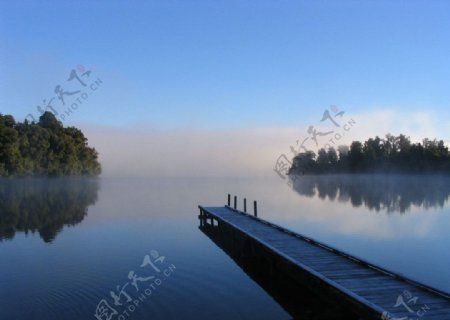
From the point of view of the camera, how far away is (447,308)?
8094mm

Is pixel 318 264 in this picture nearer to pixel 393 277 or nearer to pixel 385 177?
pixel 393 277

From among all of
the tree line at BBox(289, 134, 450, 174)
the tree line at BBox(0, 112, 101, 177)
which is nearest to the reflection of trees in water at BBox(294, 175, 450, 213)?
the tree line at BBox(289, 134, 450, 174)

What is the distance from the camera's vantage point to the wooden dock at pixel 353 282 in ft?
26.5

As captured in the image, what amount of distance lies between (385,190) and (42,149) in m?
58.3

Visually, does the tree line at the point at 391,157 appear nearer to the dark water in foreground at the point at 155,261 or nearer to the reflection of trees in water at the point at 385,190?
the reflection of trees in water at the point at 385,190

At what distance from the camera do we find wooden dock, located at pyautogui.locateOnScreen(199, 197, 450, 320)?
8078 millimetres

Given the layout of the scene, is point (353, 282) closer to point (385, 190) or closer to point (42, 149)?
point (385, 190)

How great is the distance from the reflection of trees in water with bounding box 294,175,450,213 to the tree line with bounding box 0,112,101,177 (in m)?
45.0

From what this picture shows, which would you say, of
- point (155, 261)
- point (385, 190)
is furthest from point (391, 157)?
point (155, 261)

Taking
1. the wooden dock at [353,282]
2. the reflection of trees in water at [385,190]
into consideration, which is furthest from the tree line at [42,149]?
the wooden dock at [353,282]

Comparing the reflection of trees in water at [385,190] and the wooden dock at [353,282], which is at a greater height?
the wooden dock at [353,282]

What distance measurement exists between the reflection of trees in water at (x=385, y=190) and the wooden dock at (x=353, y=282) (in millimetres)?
22338

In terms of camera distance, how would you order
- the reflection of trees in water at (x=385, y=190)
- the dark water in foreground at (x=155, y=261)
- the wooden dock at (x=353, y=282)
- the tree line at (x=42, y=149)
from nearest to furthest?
the wooden dock at (x=353, y=282) < the dark water in foreground at (x=155, y=261) < the reflection of trees in water at (x=385, y=190) < the tree line at (x=42, y=149)

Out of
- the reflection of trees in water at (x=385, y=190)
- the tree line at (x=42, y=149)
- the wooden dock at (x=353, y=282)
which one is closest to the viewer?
the wooden dock at (x=353, y=282)
